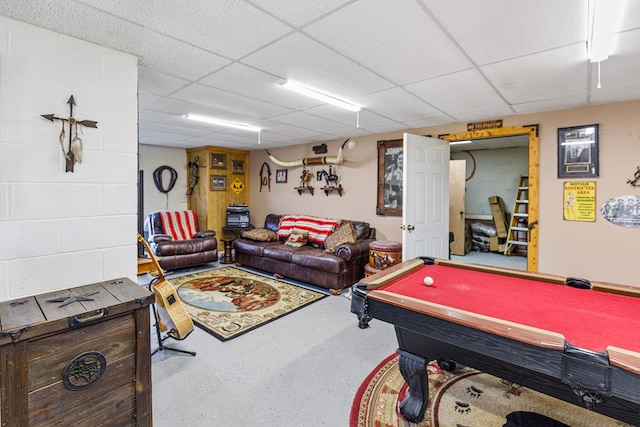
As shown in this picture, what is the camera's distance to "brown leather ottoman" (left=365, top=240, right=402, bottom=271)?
4.13 m

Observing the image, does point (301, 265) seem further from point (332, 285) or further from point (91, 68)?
point (91, 68)

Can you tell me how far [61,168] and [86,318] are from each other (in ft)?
3.17

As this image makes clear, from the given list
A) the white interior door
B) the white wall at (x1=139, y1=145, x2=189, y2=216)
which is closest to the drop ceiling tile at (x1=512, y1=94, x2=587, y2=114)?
the white interior door

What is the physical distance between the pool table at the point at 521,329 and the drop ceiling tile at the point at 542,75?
1498 millimetres

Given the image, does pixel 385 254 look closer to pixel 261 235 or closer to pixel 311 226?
pixel 311 226

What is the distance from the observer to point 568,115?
342cm

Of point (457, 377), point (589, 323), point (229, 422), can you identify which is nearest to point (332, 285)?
Answer: point (457, 377)

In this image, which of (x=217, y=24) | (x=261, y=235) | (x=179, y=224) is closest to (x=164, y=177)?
(x=179, y=224)

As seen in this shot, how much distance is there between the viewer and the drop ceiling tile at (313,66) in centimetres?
202

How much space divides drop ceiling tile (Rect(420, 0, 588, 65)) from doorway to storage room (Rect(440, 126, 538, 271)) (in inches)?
171

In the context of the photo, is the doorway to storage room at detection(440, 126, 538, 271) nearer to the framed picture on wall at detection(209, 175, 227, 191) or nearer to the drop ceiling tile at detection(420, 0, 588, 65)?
the drop ceiling tile at detection(420, 0, 588, 65)

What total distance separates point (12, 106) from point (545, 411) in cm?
354

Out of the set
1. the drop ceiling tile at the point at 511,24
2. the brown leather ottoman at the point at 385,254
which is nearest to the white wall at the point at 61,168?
the drop ceiling tile at the point at 511,24

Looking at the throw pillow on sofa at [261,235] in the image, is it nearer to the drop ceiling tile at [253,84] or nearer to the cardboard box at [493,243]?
the drop ceiling tile at [253,84]
